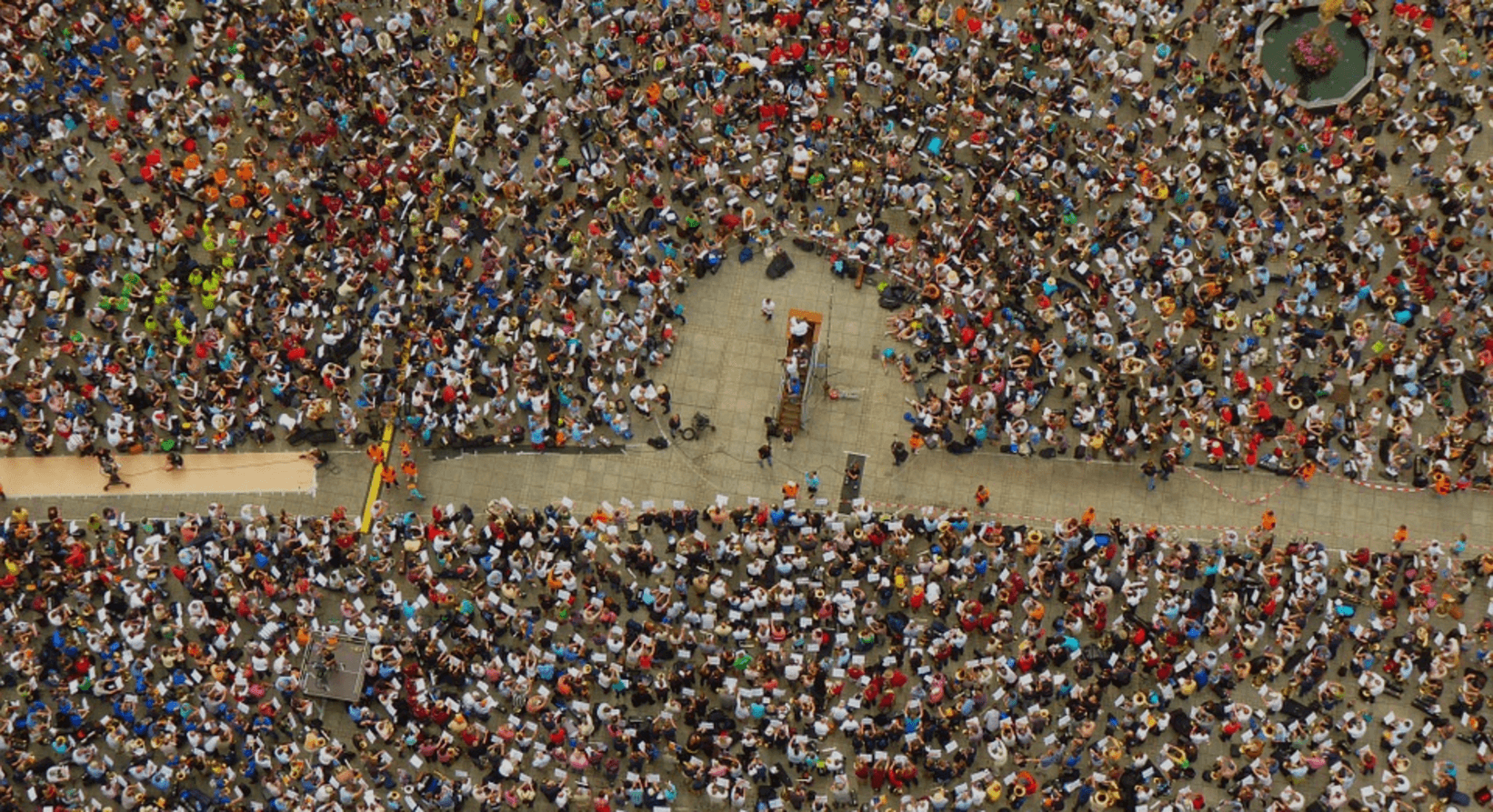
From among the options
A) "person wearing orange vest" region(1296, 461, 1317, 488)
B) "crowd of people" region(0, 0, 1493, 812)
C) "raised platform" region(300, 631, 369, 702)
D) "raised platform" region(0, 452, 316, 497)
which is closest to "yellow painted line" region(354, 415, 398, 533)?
"crowd of people" region(0, 0, 1493, 812)

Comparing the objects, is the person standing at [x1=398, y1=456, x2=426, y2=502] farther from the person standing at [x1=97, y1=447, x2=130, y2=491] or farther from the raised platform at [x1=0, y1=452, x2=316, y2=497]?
the person standing at [x1=97, y1=447, x2=130, y2=491]

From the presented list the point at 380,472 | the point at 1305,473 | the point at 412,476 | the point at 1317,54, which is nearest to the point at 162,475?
the point at 380,472

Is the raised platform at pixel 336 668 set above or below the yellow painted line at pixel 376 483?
below

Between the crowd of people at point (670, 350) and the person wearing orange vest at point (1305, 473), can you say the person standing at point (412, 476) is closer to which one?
the crowd of people at point (670, 350)

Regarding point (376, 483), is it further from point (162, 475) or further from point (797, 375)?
point (797, 375)

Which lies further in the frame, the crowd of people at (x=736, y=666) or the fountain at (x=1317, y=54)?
the fountain at (x=1317, y=54)

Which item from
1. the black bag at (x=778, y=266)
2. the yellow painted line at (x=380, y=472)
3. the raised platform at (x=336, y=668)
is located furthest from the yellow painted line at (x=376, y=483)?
the black bag at (x=778, y=266)
